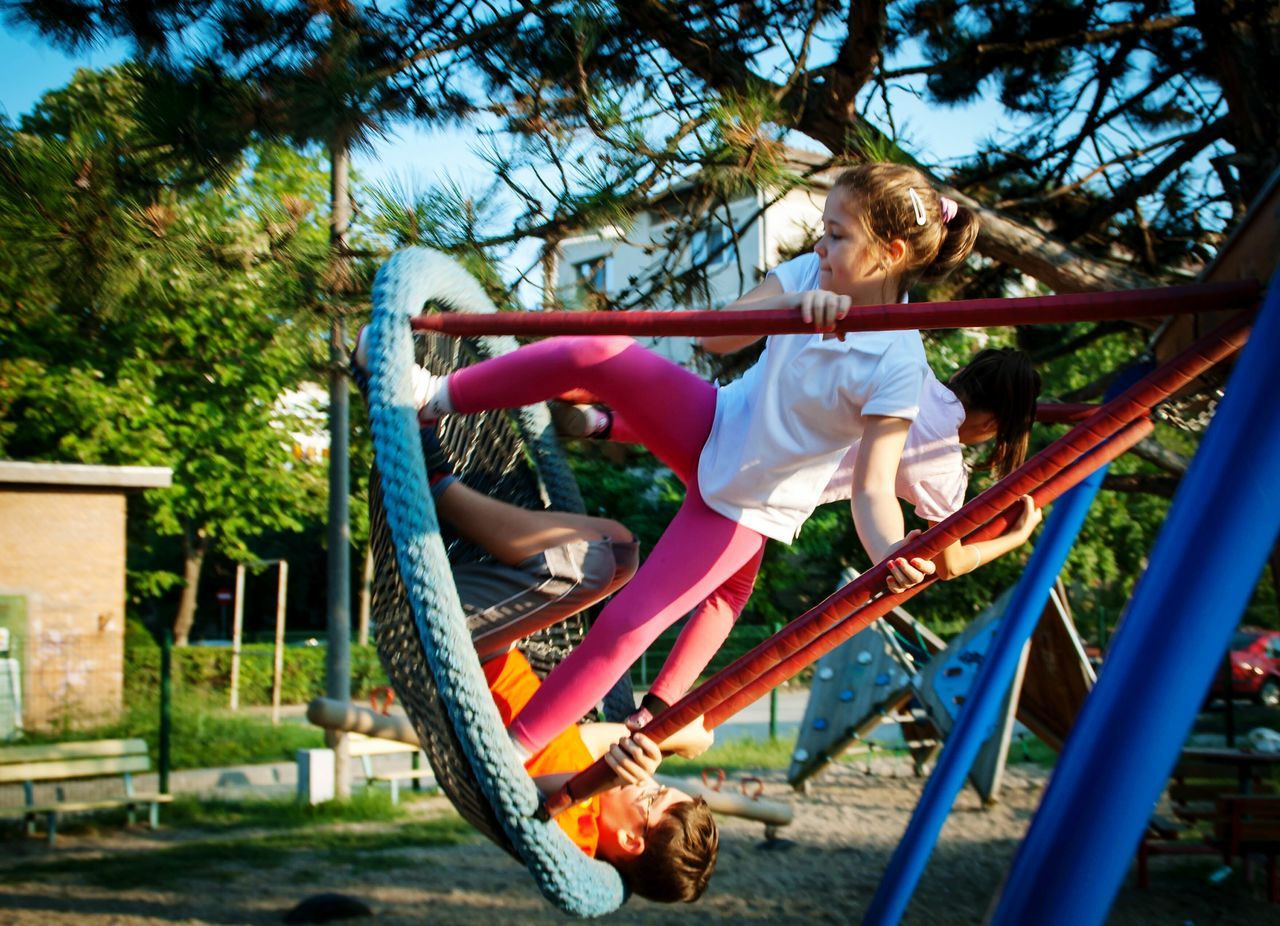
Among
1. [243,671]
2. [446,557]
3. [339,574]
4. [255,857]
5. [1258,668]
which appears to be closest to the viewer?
[446,557]

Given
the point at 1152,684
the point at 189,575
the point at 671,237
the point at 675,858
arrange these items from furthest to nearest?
the point at 189,575 → the point at 671,237 → the point at 675,858 → the point at 1152,684

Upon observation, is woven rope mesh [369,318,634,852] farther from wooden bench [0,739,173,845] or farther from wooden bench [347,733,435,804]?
A: wooden bench [347,733,435,804]

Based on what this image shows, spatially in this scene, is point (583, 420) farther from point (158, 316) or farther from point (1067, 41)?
point (158, 316)

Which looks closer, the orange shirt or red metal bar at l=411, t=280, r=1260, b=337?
red metal bar at l=411, t=280, r=1260, b=337

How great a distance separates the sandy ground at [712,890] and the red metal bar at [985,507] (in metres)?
4.03

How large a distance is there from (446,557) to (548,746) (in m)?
0.61

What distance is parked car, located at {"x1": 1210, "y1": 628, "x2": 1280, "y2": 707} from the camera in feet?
47.8

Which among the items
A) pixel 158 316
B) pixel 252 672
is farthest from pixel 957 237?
pixel 252 672

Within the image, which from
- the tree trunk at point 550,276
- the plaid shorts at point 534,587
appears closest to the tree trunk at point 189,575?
the tree trunk at point 550,276

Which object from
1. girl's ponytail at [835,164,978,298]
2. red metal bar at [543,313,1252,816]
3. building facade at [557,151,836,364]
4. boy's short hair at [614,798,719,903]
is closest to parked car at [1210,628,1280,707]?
building facade at [557,151,836,364]

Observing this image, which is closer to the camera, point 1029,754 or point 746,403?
point 746,403

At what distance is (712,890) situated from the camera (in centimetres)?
610

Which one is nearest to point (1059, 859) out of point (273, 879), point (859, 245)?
point (859, 245)

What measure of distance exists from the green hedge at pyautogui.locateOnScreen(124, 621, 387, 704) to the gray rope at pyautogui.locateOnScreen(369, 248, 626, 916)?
11079 millimetres
